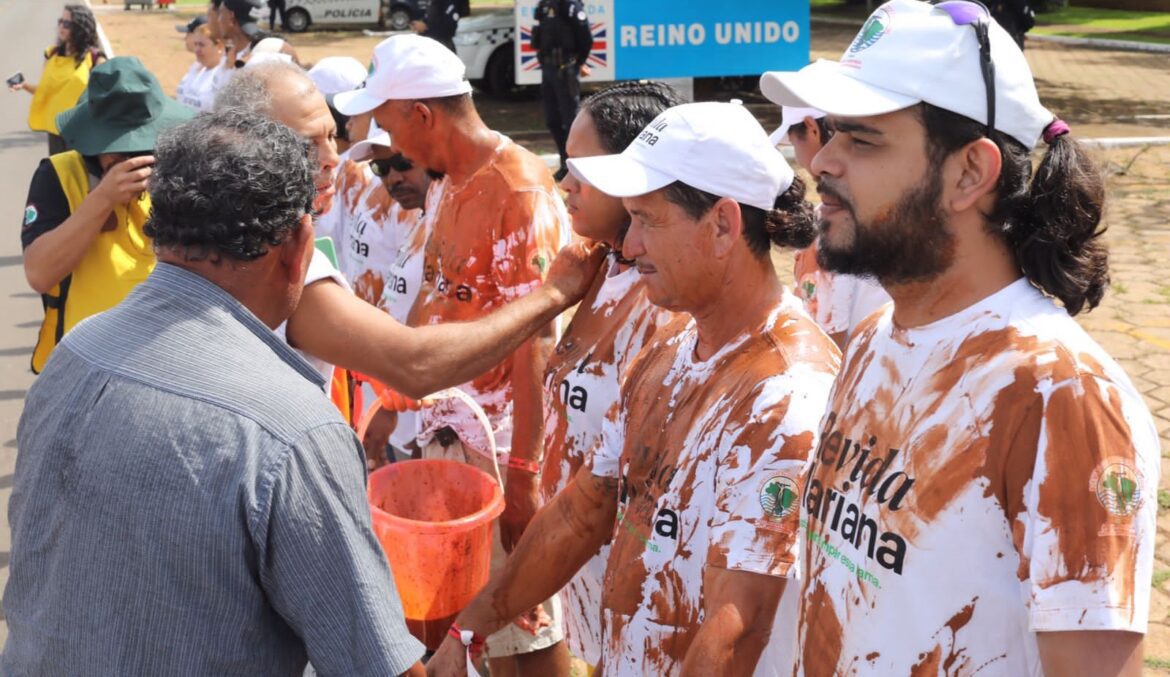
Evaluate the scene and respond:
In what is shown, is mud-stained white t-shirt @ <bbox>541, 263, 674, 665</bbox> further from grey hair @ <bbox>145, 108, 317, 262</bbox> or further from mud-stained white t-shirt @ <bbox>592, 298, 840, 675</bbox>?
grey hair @ <bbox>145, 108, 317, 262</bbox>

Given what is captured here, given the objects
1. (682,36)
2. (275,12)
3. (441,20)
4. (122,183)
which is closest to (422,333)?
(122,183)

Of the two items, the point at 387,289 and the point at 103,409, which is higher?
the point at 103,409

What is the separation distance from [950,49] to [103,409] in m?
1.48

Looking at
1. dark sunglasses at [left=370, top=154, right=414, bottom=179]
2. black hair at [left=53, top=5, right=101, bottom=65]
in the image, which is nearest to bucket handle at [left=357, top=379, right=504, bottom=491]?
dark sunglasses at [left=370, top=154, right=414, bottom=179]

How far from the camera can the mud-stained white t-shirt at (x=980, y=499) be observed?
1.54m

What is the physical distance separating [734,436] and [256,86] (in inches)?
89.7

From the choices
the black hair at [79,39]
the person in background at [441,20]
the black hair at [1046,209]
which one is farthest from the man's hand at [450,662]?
the person in background at [441,20]

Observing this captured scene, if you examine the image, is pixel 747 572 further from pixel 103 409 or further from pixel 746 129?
pixel 103 409

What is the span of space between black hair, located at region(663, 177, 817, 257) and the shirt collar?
871mm

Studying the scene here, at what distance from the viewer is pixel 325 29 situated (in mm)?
28703

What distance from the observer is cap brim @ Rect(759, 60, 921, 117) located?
1.81 metres

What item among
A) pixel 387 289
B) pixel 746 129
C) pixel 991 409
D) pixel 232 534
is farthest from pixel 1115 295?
pixel 232 534

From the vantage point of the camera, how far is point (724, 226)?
7.68 feet

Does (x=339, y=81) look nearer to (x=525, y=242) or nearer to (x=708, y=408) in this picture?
(x=525, y=242)
